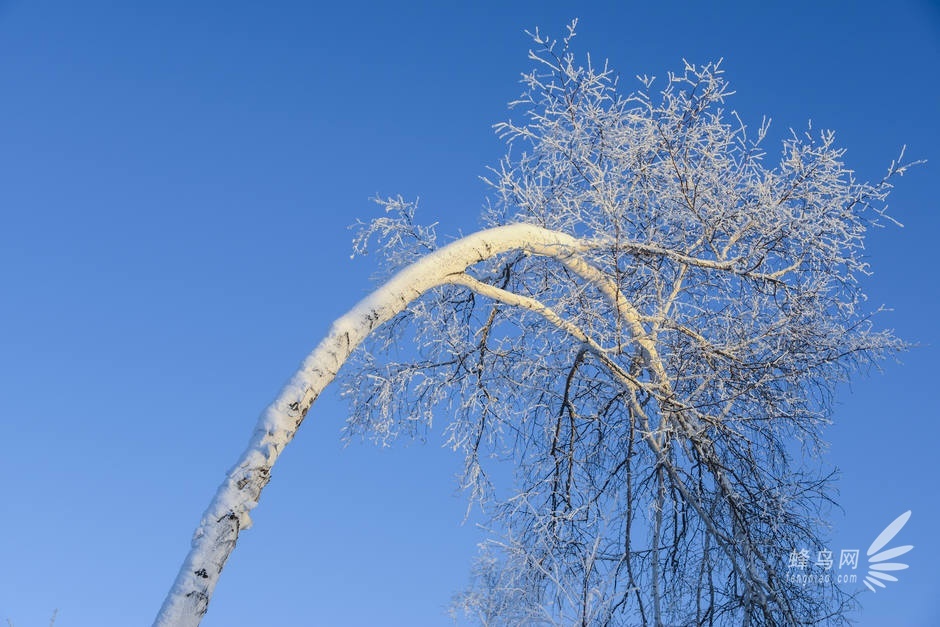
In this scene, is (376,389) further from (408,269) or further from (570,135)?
(570,135)

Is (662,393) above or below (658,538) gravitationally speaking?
above

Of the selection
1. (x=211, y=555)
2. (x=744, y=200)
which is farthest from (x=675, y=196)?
(x=211, y=555)

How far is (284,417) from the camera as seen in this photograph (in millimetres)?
4793

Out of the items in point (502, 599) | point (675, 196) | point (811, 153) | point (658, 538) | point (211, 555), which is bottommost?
point (211, 555)

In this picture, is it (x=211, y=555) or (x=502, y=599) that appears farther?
(x=502, y=599)

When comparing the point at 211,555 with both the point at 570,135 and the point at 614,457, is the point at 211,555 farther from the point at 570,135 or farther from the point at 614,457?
the point at 570,135

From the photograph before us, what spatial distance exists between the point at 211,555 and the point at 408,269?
2.23 meters

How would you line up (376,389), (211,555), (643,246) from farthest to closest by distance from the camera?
(376,389) < (643,246) < (211,555)

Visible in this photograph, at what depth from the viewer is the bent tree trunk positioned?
4.28 metres

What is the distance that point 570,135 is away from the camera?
693 cm

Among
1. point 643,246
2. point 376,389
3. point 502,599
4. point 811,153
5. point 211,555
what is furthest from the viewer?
point 376,389

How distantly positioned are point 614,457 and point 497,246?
1889 mm

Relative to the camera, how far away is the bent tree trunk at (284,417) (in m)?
4.28

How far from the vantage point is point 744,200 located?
22.0 ft
